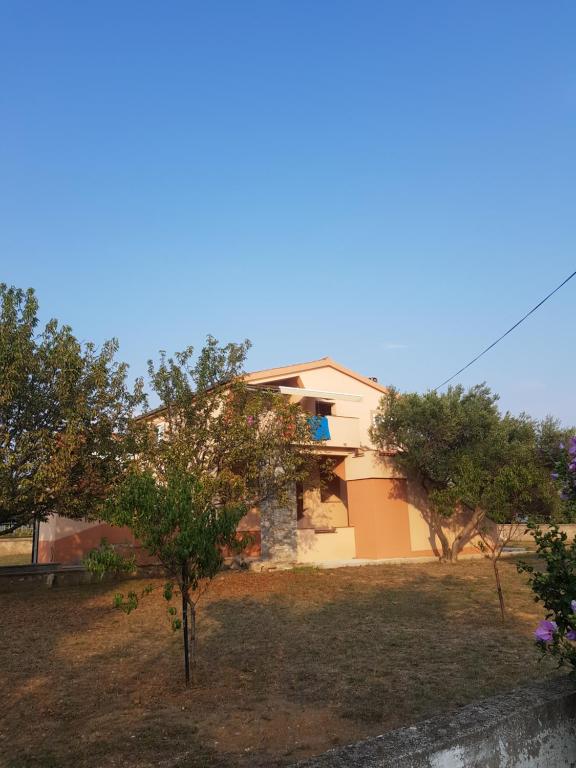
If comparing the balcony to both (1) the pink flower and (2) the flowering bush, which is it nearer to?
(2) the flowering bush

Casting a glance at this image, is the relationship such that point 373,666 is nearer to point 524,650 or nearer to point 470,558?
point 524,650

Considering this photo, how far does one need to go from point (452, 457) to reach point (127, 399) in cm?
1140

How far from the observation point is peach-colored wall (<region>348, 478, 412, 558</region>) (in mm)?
21312

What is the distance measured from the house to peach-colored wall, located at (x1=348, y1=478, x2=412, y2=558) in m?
0.04

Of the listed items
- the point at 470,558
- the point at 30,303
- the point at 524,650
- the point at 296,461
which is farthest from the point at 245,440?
the point at 470,558

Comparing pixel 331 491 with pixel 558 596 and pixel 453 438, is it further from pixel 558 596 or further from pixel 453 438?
pixel 558 596

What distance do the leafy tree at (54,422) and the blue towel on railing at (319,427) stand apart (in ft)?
18.1

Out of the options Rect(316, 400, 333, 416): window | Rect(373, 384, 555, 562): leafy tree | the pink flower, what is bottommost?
the pink flower

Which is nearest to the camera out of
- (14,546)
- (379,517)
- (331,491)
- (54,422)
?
(54,422)

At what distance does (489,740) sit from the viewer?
8.75 feet

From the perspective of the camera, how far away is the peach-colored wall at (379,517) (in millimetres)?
21312

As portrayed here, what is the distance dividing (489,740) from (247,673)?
5725 millimetres

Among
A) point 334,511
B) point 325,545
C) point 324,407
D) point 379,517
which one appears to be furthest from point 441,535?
point 324,407

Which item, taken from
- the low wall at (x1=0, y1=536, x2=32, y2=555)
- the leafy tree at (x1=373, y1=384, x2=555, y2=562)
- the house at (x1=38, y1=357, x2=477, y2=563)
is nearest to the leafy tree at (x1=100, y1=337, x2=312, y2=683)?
the house at (x1=38, y1=357, x2=477, y2=563)
